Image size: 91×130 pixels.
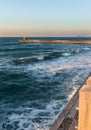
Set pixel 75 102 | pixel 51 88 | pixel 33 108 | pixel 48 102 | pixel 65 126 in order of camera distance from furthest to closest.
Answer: pixel 51 88, pixel 48 102, pixel 33 108, pixel 75 102, pixel 65 126

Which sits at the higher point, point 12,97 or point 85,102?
point 85,102

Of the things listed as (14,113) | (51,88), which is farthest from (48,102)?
(51,88)

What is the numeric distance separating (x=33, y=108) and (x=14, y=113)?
94 centimetres

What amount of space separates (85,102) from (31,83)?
15.8 metres

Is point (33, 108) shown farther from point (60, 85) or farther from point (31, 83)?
point (31, 83)

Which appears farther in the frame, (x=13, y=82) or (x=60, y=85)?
(x=13, y=82)

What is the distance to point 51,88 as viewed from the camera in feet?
49.5

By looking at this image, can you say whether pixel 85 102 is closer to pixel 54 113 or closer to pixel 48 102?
pixel 54 113

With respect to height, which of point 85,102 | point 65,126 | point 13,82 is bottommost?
point 13,82

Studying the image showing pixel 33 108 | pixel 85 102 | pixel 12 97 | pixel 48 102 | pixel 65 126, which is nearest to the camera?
pixel 85 102

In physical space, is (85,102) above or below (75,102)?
above

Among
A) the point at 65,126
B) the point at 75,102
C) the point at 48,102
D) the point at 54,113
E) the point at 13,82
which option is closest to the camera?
the point at 65,126

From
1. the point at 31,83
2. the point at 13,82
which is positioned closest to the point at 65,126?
the point at 31,83

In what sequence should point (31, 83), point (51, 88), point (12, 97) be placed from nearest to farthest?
point (12, 97), point (51, 88), point (31, 83)
